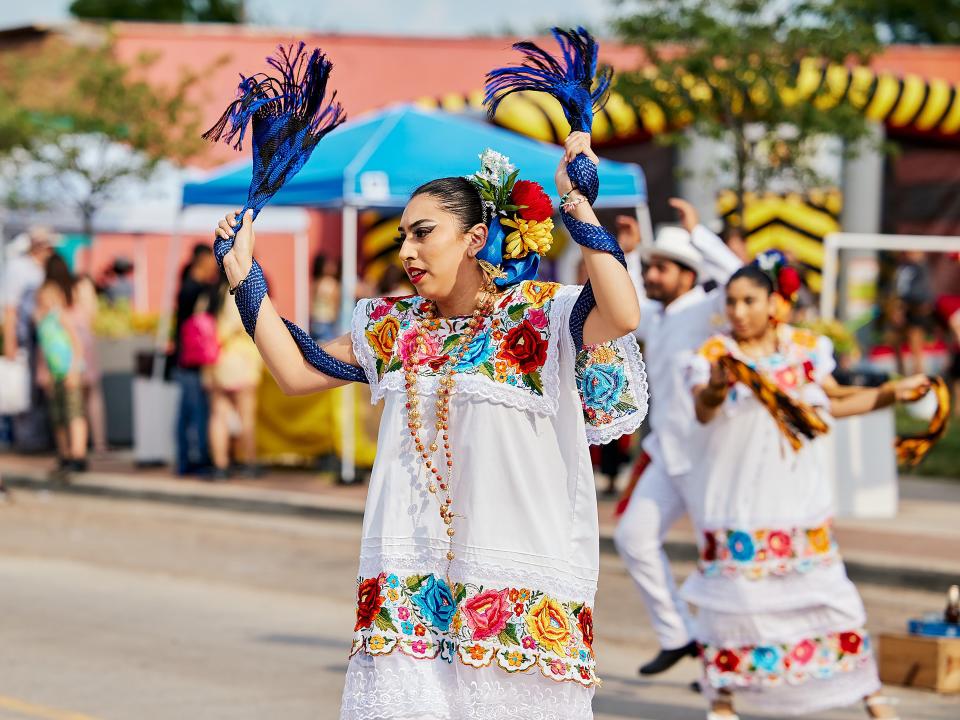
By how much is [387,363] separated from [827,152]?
1347 cm

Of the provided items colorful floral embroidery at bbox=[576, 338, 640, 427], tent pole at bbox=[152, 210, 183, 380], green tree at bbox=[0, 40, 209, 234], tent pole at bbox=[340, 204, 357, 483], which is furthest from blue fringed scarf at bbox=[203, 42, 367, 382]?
green tree at bbox=[0, 40, 209, 234]

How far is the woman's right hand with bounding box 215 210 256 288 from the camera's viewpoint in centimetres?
427

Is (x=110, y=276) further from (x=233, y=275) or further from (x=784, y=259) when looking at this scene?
(x=233, y=275)

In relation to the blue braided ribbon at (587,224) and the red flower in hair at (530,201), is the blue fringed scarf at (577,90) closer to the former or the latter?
the blue braided ribbon at (587,224)

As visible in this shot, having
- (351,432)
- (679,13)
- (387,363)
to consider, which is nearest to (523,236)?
(387,363)

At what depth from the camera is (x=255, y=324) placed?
4328 millimetres

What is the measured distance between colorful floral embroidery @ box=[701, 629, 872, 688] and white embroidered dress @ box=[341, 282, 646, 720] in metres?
2.50

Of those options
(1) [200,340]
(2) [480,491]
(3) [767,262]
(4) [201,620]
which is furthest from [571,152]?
(1) [200,340]

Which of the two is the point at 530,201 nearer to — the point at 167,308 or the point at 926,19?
the point at 167,308

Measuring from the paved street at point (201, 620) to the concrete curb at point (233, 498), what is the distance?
104 millimetres

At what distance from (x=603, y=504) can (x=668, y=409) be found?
5.16m

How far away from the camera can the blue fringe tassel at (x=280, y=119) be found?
4320 millimetres

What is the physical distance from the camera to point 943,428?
666cm

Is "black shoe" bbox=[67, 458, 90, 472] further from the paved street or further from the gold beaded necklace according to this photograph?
the gold beaded necklace
